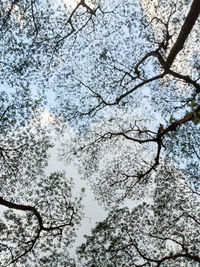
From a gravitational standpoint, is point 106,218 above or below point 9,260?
above

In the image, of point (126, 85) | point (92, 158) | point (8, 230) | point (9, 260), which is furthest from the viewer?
point (92, 158)

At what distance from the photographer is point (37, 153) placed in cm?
1683

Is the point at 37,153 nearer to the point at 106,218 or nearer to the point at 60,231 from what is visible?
the point at 60,231

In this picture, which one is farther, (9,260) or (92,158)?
(92,158)

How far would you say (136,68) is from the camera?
1712 centimetres

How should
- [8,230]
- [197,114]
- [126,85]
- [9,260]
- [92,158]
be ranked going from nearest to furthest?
[197,114], [9,260], [8,230], [126,85], [92,158]

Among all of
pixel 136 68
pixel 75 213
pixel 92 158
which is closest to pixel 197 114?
pixel 136 68

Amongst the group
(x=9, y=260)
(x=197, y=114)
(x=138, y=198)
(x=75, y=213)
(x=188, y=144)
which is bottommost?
(x=9, y=260)

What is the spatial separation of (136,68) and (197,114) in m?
10.7

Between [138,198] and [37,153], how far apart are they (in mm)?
7883

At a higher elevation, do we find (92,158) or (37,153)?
(92,158)

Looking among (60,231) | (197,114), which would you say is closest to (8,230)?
(60,231)

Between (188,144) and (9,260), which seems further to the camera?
(188,144)

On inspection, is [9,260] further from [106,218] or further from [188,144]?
[188,144]
